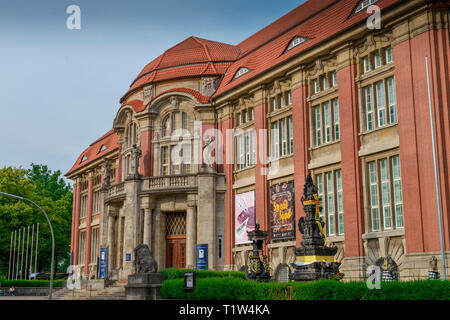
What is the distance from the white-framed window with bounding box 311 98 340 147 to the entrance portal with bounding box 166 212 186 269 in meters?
11.5

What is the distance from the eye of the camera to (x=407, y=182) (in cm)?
2173

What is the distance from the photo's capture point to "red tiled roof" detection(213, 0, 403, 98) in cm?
2644

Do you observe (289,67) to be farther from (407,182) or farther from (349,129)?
(407,182)

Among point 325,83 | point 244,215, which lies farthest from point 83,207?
point 325,83

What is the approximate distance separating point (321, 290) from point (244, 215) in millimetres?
17723

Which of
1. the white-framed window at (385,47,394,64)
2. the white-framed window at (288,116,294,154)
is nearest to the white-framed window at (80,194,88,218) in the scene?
the white-framed window at (288,116,294,154)

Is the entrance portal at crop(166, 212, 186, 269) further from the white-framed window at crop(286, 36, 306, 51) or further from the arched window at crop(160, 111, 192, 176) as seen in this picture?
the white-framed window at crop(286, 36, 306, 51)

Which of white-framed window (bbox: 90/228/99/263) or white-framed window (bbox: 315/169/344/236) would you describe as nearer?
white-framed window (bbox: 315/169/344/236)

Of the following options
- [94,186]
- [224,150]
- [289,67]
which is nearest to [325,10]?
[289,67]

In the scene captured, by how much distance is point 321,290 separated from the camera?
1462cm

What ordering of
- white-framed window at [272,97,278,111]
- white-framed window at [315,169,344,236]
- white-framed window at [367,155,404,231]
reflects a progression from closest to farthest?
white-framed window at [367,155,404,231] → white-framed window at [315,169,344,236] → white-framed window at [272,97,278,111]

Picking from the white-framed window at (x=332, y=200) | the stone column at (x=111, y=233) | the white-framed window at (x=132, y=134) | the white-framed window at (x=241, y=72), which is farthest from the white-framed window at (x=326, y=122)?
the stone column at (x=111, y=233)

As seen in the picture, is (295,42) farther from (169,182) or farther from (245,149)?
(169,182)
